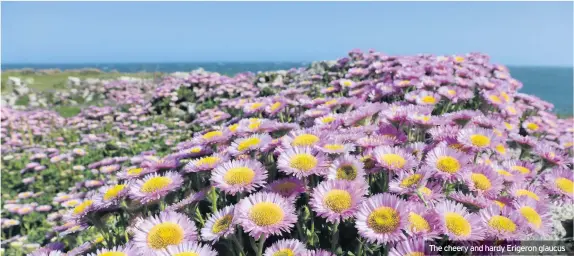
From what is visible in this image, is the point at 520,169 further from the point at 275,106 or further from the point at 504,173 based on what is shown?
the point at 275,106

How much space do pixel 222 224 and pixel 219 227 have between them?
0.05ft

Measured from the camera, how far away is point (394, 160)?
1569mm

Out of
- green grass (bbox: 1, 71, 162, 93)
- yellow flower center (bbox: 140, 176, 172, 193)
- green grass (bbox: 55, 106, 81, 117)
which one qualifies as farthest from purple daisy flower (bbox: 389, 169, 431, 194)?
green grass (bbox: 1, 71, 162, 93)

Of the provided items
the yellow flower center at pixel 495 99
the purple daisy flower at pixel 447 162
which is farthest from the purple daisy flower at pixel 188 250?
the yellow flower center at pixel 495 99

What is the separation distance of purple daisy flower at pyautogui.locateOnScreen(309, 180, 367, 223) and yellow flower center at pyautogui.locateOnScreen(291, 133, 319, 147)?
0.33 m

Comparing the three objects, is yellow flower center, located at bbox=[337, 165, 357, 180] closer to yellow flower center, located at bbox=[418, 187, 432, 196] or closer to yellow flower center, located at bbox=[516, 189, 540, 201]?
yellow flower center, located at bbox=[418, 187, 432, 196]

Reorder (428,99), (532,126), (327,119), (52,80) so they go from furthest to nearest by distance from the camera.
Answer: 1. (52,80)
2. (532,126)
3. (428,99)
4. (327,119)

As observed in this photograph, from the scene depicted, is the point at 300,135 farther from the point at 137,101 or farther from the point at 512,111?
the point at 137,101

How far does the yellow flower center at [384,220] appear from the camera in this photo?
1.28m

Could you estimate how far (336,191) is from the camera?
1445 mm

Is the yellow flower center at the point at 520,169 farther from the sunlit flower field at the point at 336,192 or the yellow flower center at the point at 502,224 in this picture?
the yellow flower center at the point at 502,224

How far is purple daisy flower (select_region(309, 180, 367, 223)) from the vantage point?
136cm

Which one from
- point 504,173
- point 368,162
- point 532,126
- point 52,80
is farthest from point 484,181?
point 52,80

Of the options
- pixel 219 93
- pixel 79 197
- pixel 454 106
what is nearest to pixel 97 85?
pixel 219 93
